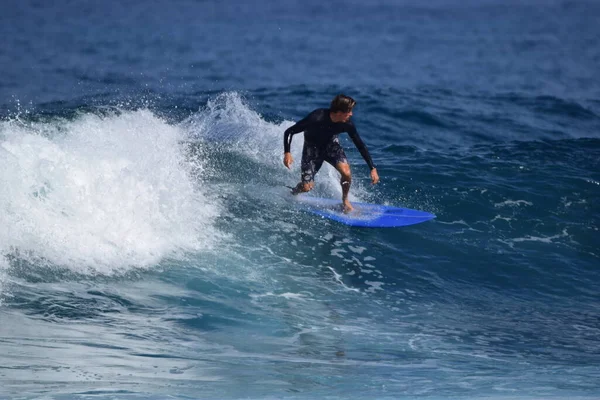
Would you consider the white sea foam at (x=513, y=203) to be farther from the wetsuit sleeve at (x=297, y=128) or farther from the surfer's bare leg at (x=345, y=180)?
the wetsuit sleeve at (x=297, y=128)

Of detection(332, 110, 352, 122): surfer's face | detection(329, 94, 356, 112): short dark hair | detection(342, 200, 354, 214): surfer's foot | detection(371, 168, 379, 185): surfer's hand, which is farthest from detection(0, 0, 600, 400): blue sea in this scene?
detection(329, 94, 356, 112): short dark hair

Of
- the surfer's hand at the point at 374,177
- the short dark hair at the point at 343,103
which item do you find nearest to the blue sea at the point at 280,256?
the surfer's hand at the point at 374,177

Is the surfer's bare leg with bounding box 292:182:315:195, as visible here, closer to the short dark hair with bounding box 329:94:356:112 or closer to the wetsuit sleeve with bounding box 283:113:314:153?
the wetsuit sleeve with bounding box 283:113:314:153

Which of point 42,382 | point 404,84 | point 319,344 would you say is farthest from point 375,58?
point 42,382

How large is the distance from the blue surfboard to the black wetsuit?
1.42ft

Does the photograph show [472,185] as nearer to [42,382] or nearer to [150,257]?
[150,257]

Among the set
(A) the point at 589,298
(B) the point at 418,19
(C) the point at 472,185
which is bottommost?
(A) the point at 589,298

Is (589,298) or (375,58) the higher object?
(375,58)

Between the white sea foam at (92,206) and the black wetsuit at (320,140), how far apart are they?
1.27m

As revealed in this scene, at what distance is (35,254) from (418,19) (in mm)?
30934

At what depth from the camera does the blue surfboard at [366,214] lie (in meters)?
10.0

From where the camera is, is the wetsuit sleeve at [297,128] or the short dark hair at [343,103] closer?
the short dark hair at [343,103]

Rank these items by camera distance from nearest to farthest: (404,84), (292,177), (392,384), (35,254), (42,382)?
(42,382), (392,384), (35,254), (292,177), (404,84)

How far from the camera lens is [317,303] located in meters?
7.77
